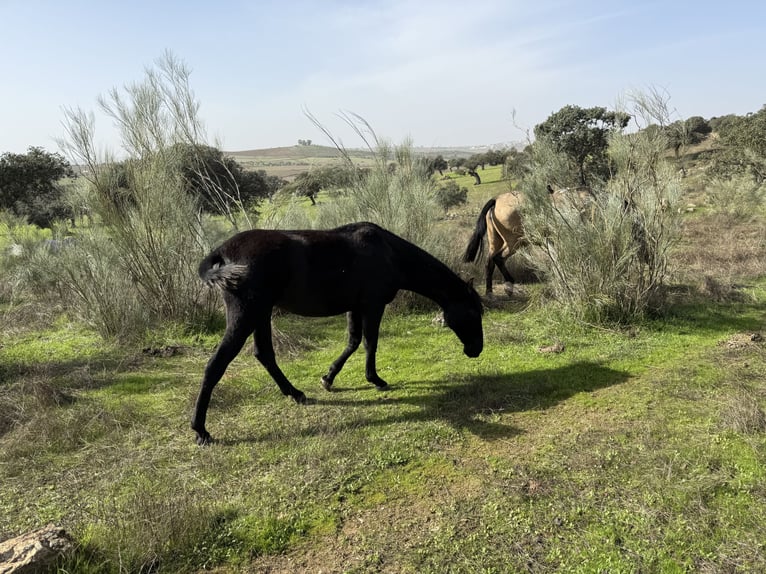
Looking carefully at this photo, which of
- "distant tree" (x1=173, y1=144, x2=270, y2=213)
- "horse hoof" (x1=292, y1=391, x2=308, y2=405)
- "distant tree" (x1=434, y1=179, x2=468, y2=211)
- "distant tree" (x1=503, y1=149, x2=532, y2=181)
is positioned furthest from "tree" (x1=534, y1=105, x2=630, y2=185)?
"horse hoof" (x1=292, y1=391, x2=308, y2=405)

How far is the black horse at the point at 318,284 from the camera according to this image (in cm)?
391

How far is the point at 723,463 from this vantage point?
318 cm

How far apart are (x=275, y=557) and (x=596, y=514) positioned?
181 cm

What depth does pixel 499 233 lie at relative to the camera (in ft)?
30.0

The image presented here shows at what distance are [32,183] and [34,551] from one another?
76.3 feet

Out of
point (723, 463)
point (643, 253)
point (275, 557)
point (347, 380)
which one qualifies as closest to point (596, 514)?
point (723, 463)

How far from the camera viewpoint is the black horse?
3.91m

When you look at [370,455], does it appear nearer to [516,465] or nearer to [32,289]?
[516,465]

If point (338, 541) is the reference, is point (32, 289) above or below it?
above

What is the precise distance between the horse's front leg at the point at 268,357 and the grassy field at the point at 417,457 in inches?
4.6

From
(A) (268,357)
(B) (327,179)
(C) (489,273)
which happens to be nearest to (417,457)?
(A) (268,357)

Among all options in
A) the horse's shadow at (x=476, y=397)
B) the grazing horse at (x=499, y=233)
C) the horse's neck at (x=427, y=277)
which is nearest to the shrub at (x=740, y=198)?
the grazing horse at (x=499, y=233)

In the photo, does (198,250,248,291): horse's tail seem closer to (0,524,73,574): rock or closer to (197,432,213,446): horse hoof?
(197,432,213,446): horse hoof

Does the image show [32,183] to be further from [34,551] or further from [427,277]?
[34,551]
